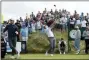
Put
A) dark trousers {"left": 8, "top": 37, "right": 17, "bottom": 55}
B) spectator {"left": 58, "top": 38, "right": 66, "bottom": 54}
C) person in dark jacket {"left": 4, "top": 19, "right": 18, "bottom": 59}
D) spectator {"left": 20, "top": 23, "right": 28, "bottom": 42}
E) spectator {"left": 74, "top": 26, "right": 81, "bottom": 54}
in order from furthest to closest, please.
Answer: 1. spectator {"left": 74, "top": 26, "right": 81, "bottom": 54}
2. spectator {"left": 20, "top": 23, "right": 28, "bottom": 42}
3. spectator {"left": 58, "top": 38, "right": 66, "bottom": 54}
4. dark trousers {"left": 8, "top": 37, "right": 17, "bottom": 55}
5. person in dark jacket {"left": 4, "top": 19, "right": 18, "bottom": 59}

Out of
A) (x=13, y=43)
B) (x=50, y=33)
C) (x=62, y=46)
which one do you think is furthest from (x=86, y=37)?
(x=13, y=43)

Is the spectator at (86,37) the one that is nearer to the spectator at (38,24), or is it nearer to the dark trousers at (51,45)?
the dark trousers at (51,45)

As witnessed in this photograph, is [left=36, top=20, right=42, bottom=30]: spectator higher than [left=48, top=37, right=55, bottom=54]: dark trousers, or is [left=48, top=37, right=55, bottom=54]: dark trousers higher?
[left=36, top=20, right=42, bottom=30]: spectator

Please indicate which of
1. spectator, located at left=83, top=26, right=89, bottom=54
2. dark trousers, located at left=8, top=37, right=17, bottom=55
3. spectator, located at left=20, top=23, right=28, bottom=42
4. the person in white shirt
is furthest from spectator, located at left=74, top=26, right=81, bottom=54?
dark trousers, located at left=8, top=37, right=17, bottom=55

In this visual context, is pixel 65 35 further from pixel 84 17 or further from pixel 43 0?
pixel 43 0

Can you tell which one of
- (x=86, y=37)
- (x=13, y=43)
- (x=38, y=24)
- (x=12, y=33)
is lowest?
(x=13, y=43)

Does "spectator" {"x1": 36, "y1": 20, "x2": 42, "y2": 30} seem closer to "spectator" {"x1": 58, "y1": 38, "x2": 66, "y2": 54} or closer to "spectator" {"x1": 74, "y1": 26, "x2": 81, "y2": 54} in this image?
"spectator" {"x1": 58, "y1": 38, "x2": 66, "y2": 54}

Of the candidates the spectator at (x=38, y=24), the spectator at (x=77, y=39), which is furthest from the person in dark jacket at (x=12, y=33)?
the spectator at (x=77, y=39)

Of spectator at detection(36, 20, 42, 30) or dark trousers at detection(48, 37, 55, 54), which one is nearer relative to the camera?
dark trousers at detection(48, 37, 55, 54)

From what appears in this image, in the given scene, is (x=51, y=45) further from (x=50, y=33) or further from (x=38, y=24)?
(x=38, y=24)

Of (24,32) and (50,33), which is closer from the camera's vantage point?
(50,33)

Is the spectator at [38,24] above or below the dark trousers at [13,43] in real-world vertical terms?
above

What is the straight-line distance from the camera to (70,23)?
1434 cm

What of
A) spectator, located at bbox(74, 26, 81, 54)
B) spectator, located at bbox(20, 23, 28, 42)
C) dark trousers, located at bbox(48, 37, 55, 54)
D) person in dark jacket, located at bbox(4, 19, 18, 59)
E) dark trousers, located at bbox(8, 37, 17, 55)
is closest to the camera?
person in dark jacket, located at bbox(4, 19, 18, 59)
